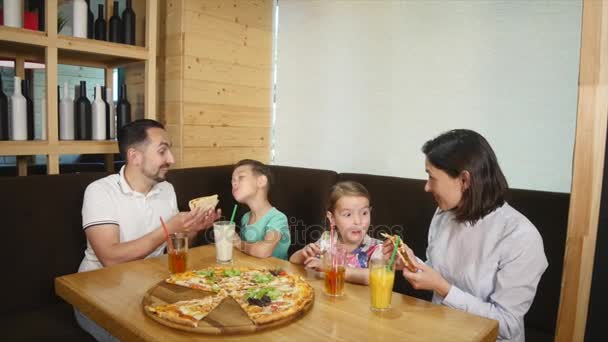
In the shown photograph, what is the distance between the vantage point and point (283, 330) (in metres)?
1.15

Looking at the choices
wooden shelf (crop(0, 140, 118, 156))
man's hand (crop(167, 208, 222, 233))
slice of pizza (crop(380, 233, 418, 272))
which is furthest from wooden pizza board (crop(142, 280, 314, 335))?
wooden shelf (crop(0, 140, 118, 156))

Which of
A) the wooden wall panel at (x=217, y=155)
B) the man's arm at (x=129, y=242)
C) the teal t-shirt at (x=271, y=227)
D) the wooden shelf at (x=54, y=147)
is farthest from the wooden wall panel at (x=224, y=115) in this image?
the man's arm at (x=129, y=242)

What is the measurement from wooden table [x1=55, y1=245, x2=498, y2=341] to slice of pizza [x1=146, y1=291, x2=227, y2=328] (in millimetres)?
28

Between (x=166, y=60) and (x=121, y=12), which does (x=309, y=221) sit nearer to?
(x=166, y=60)

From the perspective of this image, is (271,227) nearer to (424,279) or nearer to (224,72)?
(424,279)

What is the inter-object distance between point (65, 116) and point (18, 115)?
259 mm

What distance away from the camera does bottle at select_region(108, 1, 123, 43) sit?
2777mm

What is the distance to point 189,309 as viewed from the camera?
4.01 ft

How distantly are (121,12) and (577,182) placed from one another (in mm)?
2890

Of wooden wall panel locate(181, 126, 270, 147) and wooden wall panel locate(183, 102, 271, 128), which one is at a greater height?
wooden wall panel locate(183, 102, 271, 128)

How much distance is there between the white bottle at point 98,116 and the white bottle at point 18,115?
38cm

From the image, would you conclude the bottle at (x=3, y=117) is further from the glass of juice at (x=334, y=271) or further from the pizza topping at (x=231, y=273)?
the glass of juice at (x=334, y=271)

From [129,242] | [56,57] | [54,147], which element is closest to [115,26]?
[56,57]

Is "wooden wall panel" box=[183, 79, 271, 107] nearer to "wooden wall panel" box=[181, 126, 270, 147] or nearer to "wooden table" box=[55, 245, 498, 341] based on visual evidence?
"wooden wall panel" box=[181, 126, 270, 147]
